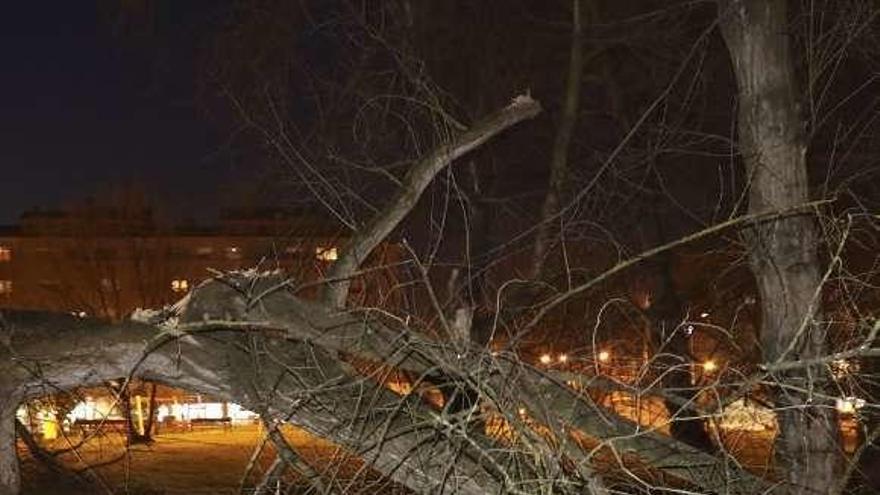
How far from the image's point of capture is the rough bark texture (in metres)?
5.02

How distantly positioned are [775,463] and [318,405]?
235 centimetres

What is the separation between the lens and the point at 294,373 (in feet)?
17.2

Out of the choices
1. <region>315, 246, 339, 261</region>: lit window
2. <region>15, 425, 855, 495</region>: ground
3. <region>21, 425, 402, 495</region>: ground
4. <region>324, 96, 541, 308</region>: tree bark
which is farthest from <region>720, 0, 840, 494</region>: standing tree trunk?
<region>315, 246, 339, 261</region>: lit window

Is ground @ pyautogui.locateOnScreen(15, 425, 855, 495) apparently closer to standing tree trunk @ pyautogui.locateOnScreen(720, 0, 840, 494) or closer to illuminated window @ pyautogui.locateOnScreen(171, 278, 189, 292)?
standing tree trunk @ pyautogui.locateOnScreen(720, 0, 840, 494)

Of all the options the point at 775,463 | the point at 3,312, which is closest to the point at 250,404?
the point at 3,312

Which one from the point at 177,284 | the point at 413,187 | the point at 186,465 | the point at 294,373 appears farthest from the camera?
the point at 177,284

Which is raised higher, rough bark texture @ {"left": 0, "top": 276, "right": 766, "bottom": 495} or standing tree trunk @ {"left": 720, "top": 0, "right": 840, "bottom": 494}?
standing tree trunk @ {"left": 720, "top": 0, "right": 840, "bottom": 494}

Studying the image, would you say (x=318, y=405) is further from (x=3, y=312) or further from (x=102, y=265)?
(x=102, y=265)

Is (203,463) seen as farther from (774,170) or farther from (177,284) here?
(177,284)

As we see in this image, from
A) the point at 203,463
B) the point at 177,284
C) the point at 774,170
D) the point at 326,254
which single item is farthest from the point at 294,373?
the point at 177,284

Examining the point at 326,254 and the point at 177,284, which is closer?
the point at 326,254

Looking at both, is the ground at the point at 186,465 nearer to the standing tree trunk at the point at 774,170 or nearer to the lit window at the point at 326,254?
the lit window at the point at 326,254

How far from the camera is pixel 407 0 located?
1068 cm

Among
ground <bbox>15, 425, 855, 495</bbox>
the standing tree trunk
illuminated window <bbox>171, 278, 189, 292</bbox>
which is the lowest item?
ground <bbox>15, 425, 855, 495</bbox>
